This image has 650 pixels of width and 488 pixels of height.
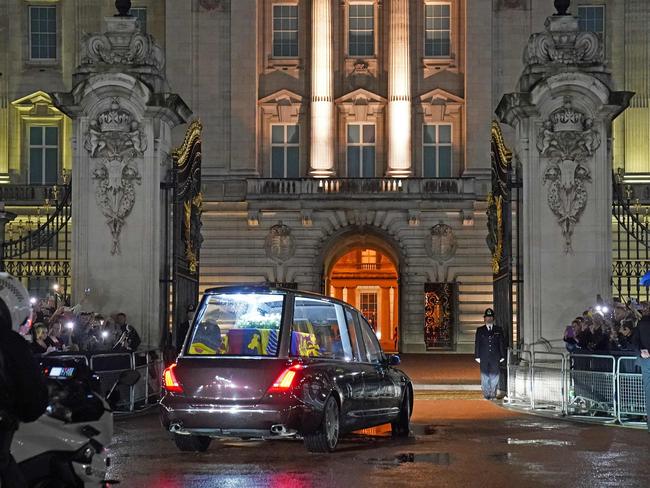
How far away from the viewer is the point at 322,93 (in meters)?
55.7

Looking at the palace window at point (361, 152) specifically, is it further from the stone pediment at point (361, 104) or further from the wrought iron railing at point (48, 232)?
the wrought iron railing at point (48, 232)

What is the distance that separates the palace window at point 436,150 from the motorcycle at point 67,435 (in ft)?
155

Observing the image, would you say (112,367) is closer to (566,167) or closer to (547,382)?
(547,382)

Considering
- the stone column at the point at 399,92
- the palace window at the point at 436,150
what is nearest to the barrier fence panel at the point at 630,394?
the stone column at the point at 399,92

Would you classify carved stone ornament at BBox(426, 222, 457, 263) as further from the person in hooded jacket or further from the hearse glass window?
the person in hooded jacket

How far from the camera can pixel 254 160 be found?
181ft

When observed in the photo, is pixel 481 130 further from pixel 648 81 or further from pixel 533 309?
pixel 533 309

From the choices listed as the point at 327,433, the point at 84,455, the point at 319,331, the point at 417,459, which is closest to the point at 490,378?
the point at 319,331

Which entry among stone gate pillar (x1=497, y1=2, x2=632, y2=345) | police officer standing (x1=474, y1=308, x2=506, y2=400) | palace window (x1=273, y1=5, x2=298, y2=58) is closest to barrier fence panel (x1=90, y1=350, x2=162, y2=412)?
police officer standing (x1=474, y1=308, x2=506, y2=400)

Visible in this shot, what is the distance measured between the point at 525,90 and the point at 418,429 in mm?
6654

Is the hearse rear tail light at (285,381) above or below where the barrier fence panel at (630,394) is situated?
above

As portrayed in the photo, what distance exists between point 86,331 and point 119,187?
2704 mm

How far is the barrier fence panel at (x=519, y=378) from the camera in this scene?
73.7ft

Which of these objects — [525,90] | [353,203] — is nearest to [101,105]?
[525,90]
